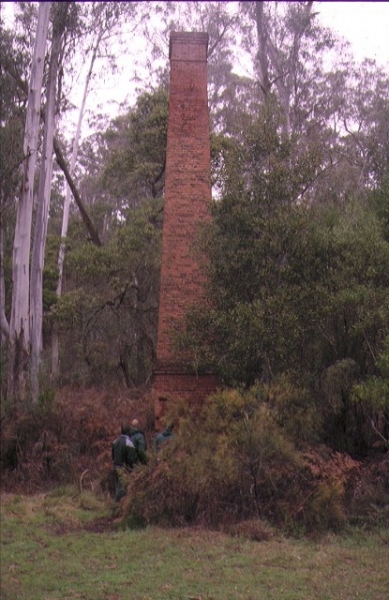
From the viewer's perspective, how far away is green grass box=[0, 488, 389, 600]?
25.7 feet

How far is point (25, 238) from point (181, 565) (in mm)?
12389

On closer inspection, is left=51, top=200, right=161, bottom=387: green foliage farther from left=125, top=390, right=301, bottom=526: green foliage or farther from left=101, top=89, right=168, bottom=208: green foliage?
left=125, top=390, right=301, bottom=526: green foliage

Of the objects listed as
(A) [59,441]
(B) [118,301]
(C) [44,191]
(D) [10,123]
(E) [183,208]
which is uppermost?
(D) [10,123]

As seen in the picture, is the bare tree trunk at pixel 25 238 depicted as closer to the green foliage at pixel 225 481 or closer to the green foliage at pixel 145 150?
the green foliage at pixel 145 150

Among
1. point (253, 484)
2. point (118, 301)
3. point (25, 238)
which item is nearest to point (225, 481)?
point (253, 484)

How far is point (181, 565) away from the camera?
28.9ft

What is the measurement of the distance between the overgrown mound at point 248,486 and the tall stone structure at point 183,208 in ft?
12.9

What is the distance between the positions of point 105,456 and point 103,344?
1106 centimetres

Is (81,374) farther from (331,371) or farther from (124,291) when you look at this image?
(331,371)

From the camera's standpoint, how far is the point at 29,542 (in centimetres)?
1032

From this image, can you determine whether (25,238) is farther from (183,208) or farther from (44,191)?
(183,208)

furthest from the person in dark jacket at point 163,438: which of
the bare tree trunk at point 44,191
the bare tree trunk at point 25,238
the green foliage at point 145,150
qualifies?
the green foliage at point 145,150

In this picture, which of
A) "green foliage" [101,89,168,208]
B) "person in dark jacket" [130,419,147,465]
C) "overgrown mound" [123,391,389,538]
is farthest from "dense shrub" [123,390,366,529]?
"green foliage" [101,89,168,208]

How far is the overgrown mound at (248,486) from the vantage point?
10555 millimetres
